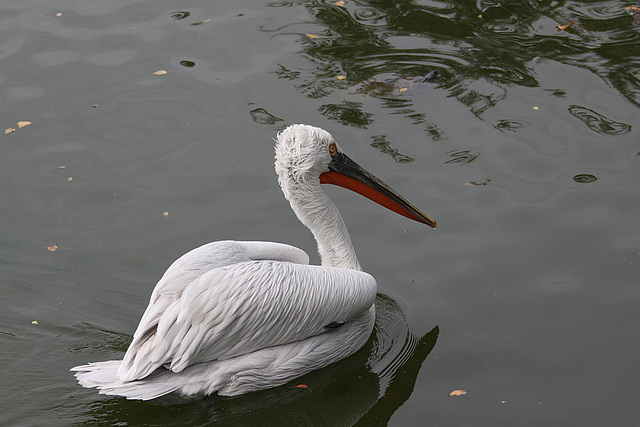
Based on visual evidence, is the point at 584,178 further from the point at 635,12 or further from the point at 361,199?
the point at 635,12

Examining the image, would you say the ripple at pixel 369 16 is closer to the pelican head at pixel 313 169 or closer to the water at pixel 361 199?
the water at pixel 361 199

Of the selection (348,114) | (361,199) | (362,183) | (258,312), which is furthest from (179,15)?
(258,312)

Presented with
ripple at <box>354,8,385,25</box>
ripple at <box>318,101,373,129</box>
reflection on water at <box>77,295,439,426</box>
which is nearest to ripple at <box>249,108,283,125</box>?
ripple at <box>318,101,373,129</box>

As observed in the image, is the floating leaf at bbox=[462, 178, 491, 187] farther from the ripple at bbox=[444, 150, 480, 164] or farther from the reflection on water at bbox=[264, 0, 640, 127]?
the reflection on water at bbox=[264, 0, 640, 127]

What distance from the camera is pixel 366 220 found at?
5.30m

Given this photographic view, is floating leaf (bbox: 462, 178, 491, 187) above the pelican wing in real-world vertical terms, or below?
below

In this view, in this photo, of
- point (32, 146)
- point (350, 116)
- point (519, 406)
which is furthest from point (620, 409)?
point (32, 146)

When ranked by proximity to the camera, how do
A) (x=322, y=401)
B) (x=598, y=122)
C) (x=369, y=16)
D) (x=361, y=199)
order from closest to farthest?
1. (x=322, y=401)
2. (x=361, y=199)
3. (x=598, y=122)
4. (x=369, y=16)

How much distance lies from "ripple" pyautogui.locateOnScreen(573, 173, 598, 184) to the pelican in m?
1.94

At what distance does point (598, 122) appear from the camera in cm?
611

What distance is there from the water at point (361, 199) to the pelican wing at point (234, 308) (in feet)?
1.10

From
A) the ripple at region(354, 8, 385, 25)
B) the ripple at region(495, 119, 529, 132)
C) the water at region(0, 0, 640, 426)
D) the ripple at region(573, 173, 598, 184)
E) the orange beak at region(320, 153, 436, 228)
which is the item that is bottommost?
the water at region(0, 0, 640, 426)

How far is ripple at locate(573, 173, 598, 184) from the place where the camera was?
18.1 ft

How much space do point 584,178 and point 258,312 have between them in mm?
2828
